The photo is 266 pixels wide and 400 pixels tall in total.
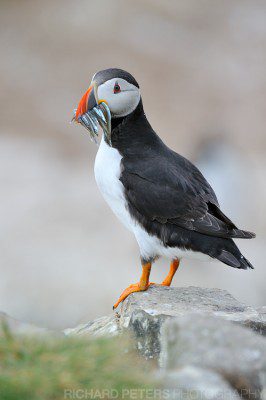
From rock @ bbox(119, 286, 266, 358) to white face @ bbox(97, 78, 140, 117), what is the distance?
1.55m

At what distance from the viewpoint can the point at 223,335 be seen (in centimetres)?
534

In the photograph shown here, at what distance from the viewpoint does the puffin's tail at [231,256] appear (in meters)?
7.78

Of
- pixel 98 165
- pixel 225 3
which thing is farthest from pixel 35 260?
pixel 225 3

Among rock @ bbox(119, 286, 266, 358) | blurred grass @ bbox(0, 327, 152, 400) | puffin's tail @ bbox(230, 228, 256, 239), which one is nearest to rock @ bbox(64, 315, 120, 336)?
rock @ bbox(119, 286, 266, 358)

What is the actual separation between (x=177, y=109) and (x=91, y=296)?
1475cm

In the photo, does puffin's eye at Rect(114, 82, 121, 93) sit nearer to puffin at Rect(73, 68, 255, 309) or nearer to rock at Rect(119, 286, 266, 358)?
puffin at Rect(73, 68, 255, 309)

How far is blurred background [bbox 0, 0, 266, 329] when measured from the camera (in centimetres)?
1845

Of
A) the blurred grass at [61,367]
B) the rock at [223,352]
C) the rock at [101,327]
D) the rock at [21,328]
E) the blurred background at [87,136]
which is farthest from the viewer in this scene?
the blurred background at [87,136]

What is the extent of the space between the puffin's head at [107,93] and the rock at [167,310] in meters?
1.53

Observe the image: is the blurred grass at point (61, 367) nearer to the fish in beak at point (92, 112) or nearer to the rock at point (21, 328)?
the rock at point (21, 328)

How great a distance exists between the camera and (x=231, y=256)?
7.86 meters

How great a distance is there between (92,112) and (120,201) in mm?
786

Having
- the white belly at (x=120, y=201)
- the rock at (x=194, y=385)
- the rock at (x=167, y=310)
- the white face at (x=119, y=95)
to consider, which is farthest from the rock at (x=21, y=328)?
the white face at (x=119, y=95)

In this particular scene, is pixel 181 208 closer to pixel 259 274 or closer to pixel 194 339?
pixel 194 339
